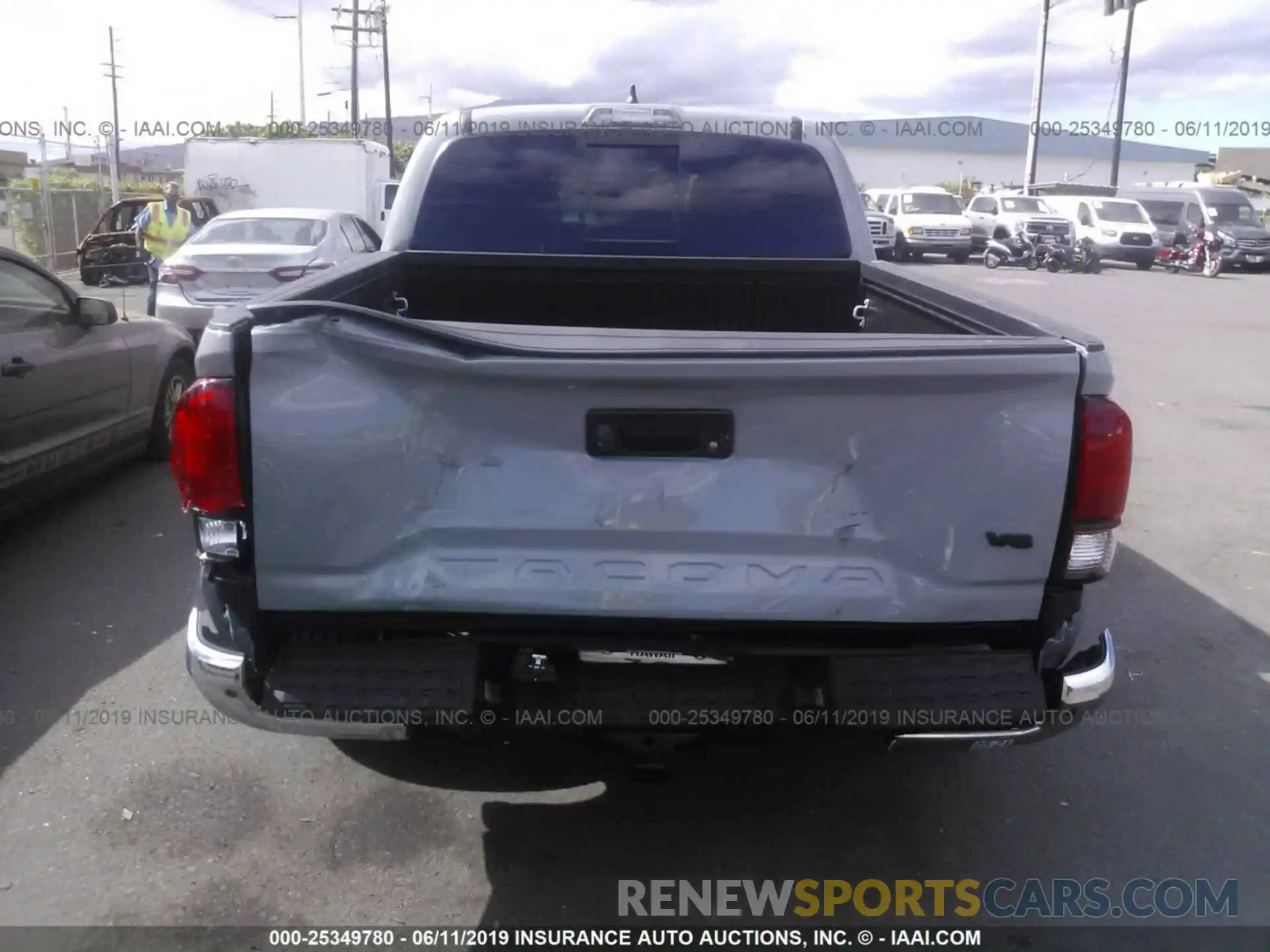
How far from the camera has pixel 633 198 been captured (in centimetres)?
465

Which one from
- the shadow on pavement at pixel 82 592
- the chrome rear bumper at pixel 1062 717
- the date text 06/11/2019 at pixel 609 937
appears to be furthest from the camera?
the shadow on pavement at pixel 82 592

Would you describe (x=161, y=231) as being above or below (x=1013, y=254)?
above

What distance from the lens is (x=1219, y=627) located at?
5.20m

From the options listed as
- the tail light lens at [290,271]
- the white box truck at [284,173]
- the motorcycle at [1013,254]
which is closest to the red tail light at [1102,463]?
the tail light lens at [290,271]

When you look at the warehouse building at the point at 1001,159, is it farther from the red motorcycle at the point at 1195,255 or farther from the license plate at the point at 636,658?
the license plate at the point at 636,658

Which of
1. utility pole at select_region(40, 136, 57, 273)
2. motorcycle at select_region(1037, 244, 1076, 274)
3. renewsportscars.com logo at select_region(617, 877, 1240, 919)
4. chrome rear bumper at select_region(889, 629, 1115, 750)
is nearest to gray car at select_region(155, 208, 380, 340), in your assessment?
renewsportscars.com logo at select_region(617, 877, 1240, 919)

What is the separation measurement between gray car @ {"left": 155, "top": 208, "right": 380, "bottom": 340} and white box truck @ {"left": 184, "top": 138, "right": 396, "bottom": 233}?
10509mm

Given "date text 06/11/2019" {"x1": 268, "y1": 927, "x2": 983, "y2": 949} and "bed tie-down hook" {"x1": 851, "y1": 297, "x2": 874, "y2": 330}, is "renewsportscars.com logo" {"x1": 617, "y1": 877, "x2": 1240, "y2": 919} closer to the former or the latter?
"date text 06/11/2019" {"x1": 268, "y1": 927, "x2": 983, "y2": 949}

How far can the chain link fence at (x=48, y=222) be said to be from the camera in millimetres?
21703

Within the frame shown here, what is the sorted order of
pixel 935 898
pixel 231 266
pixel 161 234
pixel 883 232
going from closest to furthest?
pixel 935 898 → pixel 231 266 → pixel 161 234 → pixel 883 232

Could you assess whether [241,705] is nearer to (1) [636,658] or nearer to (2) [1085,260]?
(1) [636,658]

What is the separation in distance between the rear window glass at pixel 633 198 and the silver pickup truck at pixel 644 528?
73.8 inches

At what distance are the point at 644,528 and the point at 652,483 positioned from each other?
0.36ft

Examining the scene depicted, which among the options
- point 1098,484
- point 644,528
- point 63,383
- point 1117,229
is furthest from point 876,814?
point 1117,229
